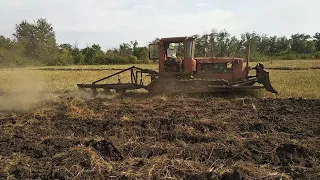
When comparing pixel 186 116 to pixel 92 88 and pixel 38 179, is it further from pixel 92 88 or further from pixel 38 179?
pixel 92 88

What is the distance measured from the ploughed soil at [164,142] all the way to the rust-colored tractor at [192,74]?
2.11 m

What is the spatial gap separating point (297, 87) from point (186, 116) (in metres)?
8.14

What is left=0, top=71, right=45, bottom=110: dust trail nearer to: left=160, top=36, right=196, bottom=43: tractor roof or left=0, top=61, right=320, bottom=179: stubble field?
left=0, top=61, right=320, bottom=179: stubble field

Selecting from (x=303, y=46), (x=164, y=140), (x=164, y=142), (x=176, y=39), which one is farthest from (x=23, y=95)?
(x=303, y=46)

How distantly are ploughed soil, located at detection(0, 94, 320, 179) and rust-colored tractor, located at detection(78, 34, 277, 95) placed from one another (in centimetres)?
211

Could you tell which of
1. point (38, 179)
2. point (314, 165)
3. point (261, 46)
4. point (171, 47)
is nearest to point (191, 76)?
point (171, 47)

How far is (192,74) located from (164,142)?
22.0 ft

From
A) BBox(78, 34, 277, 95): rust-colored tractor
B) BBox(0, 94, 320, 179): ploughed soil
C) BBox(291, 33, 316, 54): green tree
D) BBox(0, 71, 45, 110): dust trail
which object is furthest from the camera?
BBox(291, 33, 316, 54): green tree

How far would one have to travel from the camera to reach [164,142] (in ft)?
22.2

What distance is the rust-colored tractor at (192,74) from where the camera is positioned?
41.0ft

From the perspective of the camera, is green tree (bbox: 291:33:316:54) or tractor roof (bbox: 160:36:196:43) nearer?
tractor roof (bbox: 160:36:196:43)

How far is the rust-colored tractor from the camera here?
41.0 ft

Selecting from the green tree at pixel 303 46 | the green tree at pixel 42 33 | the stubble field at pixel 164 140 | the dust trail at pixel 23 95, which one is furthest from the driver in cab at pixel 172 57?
the green tree at pixel 303 46

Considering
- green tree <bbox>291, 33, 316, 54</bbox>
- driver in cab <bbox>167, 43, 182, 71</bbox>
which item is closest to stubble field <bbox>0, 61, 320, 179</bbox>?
driver in cab <bbox>167, 43, 182, 71</bbox>
